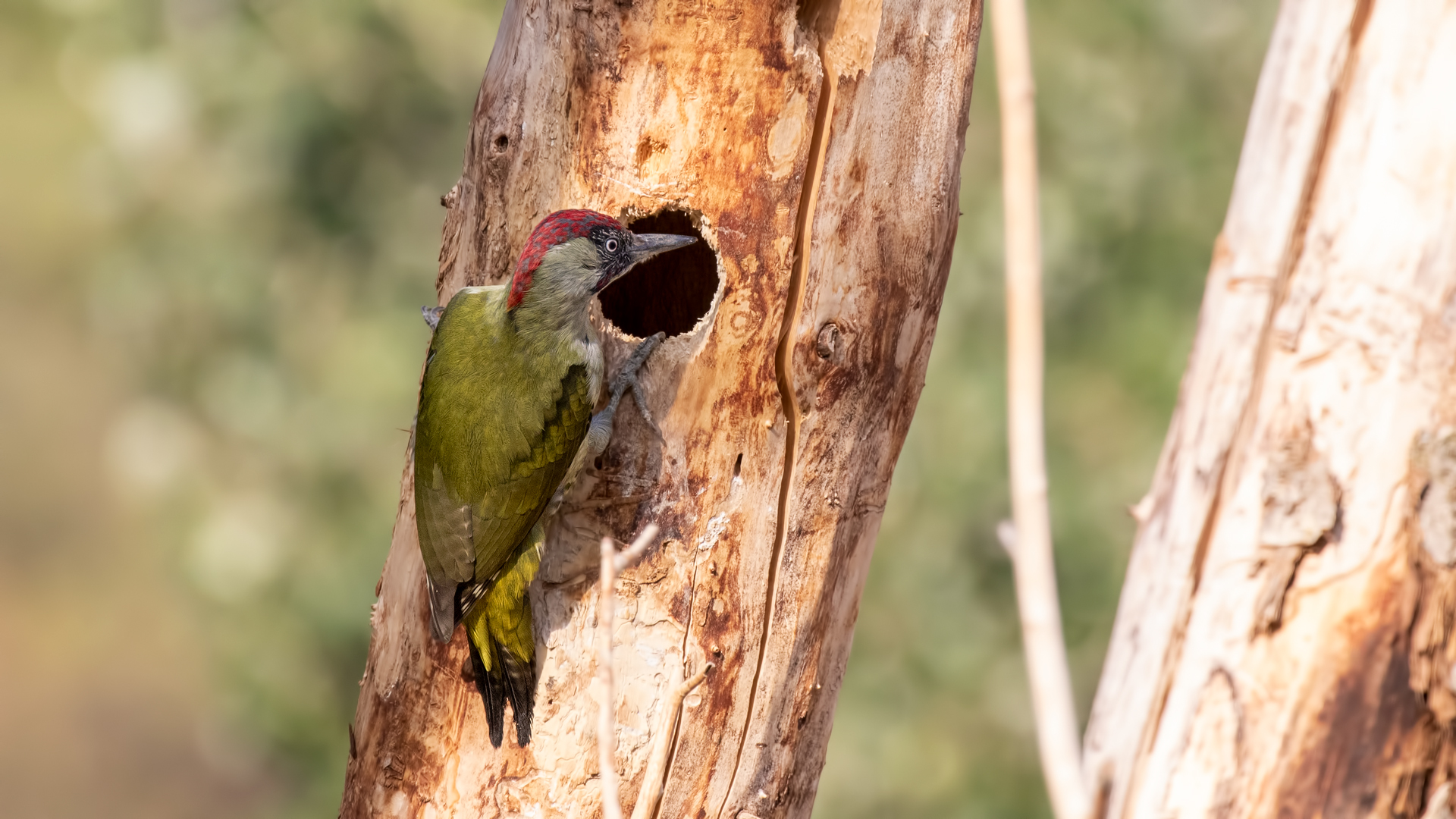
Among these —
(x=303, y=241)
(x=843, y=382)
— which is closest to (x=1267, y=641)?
(x=843, y=382)

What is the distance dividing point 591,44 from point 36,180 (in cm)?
762

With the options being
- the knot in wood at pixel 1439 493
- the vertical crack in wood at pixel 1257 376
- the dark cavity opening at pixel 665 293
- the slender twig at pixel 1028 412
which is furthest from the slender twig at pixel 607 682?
the dark cavity opening at pixel 665 293

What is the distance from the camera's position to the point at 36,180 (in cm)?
830

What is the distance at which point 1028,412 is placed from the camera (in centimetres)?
107

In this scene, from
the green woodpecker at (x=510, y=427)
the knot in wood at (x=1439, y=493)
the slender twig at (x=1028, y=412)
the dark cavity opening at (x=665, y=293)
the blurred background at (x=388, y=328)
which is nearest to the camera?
the slender twig at (x=1028, y=412)

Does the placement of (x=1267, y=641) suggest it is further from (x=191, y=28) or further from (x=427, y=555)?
(x=191, y=28)

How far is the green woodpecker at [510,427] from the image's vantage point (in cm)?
235

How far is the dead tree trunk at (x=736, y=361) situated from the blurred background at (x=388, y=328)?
7.87ft

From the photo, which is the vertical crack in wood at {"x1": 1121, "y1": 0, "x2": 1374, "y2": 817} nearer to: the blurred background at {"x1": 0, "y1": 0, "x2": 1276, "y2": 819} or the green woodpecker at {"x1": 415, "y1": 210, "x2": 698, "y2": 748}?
the green woodpecker at {"x1": 415, "y1": 210, "x2": 698, "y2": 748}

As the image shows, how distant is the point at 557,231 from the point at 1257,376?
4.73 feet

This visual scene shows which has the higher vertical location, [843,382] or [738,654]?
[843,382]

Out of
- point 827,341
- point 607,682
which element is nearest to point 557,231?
point 827,341

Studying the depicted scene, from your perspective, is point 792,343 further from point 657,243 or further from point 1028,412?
point 1028,412

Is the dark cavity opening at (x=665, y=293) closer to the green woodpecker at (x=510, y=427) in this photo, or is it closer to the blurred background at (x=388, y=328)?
the green woodpecker at (x=510, y=427)
